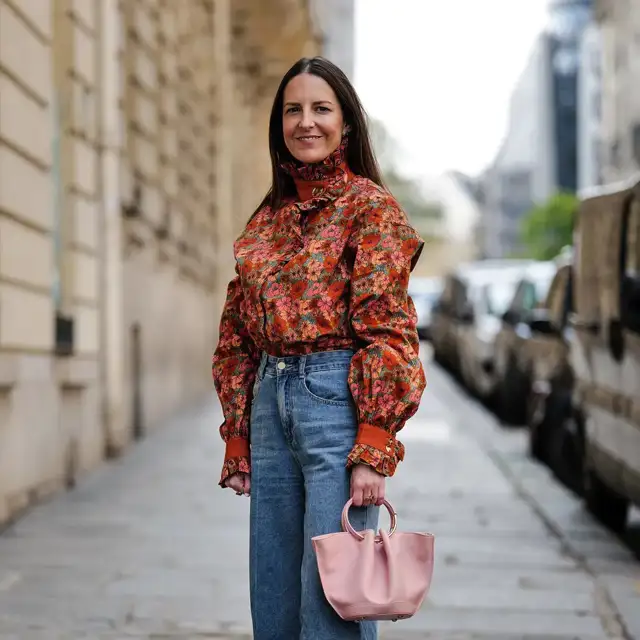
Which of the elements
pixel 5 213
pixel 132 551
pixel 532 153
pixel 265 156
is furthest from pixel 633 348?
pixel 532 153

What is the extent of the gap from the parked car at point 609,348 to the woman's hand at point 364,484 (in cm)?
364

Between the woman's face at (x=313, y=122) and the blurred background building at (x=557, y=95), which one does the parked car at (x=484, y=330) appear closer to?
the woman's face at (x=313, y=122)

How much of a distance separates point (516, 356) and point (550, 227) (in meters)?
56.3

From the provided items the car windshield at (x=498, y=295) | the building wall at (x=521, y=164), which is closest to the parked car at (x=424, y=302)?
the car windshield at (x=498, y=295)

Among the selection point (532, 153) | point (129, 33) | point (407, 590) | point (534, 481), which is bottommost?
point (534, 481)

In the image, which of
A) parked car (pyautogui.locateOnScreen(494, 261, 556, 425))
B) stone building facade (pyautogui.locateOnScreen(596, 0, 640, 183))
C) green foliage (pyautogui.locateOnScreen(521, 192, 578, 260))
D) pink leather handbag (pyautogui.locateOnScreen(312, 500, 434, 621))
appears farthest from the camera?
green foliage (pyautogui.locateOnScreen(521, 192, 578, 260))

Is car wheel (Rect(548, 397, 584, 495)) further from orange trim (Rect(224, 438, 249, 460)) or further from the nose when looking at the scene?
the nose

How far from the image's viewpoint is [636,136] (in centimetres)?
4941

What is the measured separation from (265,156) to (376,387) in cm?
2873

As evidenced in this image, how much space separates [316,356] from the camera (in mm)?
3299

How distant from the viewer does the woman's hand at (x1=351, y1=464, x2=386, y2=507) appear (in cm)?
321

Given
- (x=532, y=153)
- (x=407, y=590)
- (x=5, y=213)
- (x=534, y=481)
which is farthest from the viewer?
(x=532, y=153)

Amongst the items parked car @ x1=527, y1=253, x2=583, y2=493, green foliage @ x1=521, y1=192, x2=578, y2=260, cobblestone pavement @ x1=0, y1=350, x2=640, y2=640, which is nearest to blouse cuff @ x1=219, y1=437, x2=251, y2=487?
cobblestone pavement @ x1=0, y1=350, x2=640, y2=640

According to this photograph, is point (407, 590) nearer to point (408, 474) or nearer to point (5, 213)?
point (5, 213)
